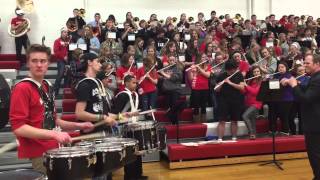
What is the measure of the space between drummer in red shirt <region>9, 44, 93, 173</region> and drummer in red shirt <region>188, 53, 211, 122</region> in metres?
5.47

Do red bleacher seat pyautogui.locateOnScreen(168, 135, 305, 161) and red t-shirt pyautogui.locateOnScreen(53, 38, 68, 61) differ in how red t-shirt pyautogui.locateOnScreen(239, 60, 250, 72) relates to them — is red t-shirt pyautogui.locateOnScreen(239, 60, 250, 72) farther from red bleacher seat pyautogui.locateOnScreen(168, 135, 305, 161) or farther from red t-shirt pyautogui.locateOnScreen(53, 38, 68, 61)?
red t-shirt pyautogui.locateOnScreen(53, 38, 68, 61)

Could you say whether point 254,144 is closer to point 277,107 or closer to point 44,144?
point 277,107

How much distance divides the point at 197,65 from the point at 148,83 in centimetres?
114

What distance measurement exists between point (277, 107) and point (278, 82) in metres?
1.87

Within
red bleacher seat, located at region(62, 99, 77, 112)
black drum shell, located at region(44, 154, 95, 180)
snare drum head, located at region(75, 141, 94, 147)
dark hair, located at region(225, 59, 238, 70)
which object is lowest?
black drum shell, located at region(44, 154, 95, 180)

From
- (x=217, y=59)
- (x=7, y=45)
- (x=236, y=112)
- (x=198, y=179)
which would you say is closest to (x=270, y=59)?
(x=217, y=59)

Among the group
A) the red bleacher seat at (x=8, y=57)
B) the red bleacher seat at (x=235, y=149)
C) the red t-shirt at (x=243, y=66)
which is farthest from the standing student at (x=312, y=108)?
the red bleacher seat at (x=8, y=57)

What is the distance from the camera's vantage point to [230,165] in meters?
6.62

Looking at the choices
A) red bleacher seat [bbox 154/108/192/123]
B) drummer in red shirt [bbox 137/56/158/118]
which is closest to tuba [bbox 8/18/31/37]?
drummer in red shirt [bbox 137/56/158/118]

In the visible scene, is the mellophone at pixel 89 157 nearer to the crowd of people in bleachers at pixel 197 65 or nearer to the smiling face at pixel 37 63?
the smiling face at pixel 37 63

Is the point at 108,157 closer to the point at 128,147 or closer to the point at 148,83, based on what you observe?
the point at 128,147

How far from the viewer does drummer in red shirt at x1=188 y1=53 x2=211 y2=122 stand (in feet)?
27.0

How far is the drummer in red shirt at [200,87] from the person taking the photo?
824cm

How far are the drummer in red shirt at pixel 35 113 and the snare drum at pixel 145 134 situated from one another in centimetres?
202
